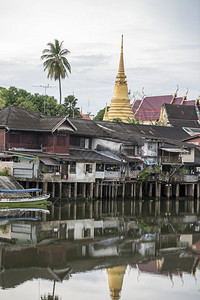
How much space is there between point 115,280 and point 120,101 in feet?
210

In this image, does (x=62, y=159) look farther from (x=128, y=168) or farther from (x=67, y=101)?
(x=67, y=101)

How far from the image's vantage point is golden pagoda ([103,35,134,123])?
8338 cm

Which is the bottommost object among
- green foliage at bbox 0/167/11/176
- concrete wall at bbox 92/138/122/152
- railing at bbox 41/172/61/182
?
railing at bbox 41/172/61/182

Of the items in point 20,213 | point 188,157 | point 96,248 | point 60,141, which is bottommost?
point 96,248

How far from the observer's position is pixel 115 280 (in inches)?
860

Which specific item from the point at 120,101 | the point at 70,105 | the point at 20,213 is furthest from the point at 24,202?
the point at 120,101

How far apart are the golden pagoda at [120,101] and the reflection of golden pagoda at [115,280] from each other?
60.2m

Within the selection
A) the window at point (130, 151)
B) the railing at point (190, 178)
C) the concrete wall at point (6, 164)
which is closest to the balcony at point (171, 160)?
the railing at point (190, 178)

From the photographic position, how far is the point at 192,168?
53.8 m

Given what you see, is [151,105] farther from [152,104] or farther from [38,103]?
[38,103]

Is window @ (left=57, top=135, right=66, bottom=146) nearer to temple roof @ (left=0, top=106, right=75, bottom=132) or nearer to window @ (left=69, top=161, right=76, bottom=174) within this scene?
temple roof @ (left=0, top=106, right=75, bottom=132)

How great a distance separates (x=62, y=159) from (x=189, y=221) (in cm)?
1089

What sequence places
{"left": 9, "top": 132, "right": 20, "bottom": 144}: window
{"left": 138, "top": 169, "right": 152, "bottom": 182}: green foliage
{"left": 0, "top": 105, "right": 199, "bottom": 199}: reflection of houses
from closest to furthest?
{"left": 0, "top": 105, "right": 199, "bottom": 199}: reflection of houses < {"left": 9, "top": 132, "right": 20, "bottom": 144}: window < {"left": 138, "top": 169, "right": 152, "bottom": 182}: green foliage

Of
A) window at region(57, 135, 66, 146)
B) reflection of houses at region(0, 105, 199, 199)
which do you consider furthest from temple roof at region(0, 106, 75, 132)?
window at region(57, 135, 66, 146)
